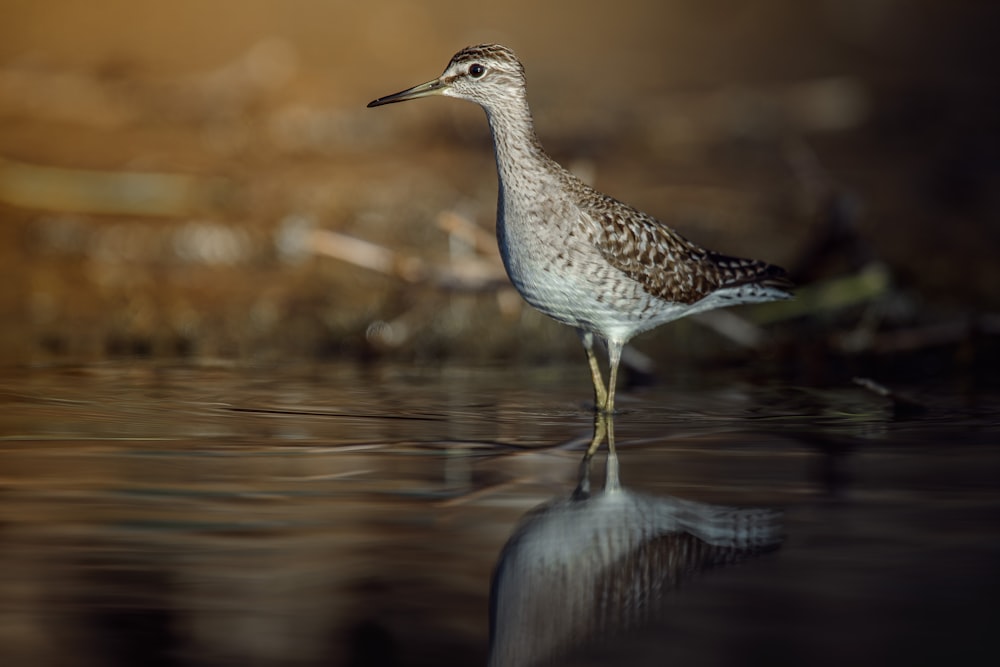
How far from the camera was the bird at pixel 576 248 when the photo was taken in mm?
8398

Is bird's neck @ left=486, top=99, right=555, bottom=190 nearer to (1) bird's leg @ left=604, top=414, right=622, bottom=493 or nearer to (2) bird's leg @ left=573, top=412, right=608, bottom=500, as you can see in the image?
(2) bird's leg @ left=573, top=412, right=608, bottom=500

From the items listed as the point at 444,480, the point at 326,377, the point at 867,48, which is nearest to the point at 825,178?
the point at 326,377

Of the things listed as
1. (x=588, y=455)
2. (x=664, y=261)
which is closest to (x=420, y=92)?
(x=664, y=261)

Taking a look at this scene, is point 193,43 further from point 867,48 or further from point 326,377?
point 326,377

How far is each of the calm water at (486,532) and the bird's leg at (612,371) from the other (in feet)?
0.63

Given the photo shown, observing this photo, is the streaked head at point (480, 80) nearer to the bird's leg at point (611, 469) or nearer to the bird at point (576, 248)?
the bird at point (576, 248)

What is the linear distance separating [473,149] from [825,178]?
894 centimetres

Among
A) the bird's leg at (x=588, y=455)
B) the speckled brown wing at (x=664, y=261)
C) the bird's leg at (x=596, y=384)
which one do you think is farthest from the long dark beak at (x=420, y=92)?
the bird's leg at (x=588, y=455)

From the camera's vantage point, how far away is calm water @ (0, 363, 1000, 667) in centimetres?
423

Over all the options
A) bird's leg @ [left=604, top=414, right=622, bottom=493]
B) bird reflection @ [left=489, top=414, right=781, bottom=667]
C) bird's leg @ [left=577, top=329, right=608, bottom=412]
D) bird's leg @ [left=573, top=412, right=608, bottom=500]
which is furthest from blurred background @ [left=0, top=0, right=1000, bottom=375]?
bird reflection @ [left=489, top=414, right=781, bottom=667]

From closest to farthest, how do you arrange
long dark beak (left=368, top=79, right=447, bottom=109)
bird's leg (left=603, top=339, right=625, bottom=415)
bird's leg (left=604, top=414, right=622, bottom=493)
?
bird's leg (left=604, top=414, right=622, bottom=493) → bird's leg (left=603, top=339, right=625, bottom=415) → long dark beak (left=368, top=79, right=447, bottom=109)

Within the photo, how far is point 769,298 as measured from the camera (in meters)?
9.57

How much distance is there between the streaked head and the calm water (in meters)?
1.84

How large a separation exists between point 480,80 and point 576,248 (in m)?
1.27
